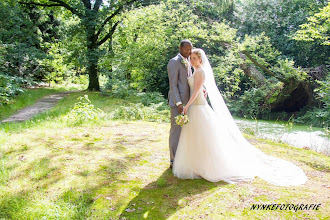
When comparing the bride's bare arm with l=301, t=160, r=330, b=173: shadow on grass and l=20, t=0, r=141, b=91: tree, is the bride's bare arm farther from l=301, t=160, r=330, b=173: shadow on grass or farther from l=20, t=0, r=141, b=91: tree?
l=20, t=0, r=141, b=91: tree

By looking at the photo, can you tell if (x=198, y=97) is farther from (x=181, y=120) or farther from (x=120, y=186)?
(x=120, y=186)

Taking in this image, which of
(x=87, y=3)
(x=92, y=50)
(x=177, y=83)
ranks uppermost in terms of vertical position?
(x=87, y=3)

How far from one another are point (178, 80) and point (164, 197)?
1996 millimetres

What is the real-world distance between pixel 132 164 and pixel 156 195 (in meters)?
1.34

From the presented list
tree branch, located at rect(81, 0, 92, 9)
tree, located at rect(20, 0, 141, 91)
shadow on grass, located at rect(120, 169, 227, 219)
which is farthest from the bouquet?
tree branch, located at rect(81, 0, 92, 9)

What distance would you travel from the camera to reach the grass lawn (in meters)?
3.06

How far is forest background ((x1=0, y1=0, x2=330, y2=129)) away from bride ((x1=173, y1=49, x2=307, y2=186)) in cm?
977

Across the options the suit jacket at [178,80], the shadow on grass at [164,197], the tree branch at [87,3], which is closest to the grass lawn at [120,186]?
the shadow on grass at [164,197]

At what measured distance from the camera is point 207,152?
4.13m

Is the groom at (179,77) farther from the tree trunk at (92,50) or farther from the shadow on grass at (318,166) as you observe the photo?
the tree trunk at (92,50)

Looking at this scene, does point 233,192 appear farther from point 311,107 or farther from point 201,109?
point 311,107

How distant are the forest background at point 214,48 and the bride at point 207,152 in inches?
385

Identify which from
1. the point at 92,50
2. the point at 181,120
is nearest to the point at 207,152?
the point at 181,120

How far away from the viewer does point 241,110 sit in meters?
15.6
